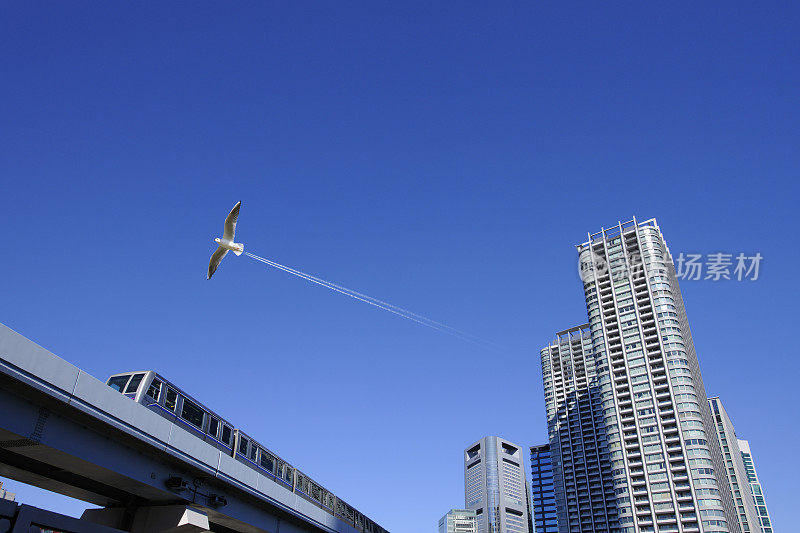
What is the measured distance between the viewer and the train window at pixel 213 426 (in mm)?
28812

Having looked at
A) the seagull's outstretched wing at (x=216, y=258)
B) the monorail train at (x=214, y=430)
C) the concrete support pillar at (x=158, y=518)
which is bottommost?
the concrete support pillar at (x=158, y=518)

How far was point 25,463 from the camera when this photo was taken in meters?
22.3

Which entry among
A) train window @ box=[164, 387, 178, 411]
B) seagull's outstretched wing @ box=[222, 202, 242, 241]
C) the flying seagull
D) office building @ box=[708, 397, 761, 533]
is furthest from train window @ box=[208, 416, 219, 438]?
office building @ box=[708, 397, 761, 533]

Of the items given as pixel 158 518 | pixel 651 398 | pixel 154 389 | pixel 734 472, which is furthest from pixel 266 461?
pixel 734 472

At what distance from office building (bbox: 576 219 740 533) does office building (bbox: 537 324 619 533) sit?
27.0 m

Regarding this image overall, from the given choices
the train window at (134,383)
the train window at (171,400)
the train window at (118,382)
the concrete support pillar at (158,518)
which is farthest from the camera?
the train window at (171,400)

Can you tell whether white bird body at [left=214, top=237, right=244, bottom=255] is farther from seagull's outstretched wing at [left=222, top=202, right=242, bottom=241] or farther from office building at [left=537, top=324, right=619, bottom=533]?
office building at [left=537, top=324, right=619, bottom=533]

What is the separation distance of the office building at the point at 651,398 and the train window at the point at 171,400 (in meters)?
99.8

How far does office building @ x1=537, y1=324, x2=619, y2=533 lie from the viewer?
14675 cm

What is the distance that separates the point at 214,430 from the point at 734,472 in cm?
17903

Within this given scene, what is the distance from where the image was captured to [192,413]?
1086 inches

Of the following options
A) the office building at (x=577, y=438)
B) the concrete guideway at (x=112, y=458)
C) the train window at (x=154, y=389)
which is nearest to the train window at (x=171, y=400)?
the train window at (x=154, y=389)

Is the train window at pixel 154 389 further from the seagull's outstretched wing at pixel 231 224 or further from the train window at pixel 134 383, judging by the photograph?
the seagull's outstretched wing at pixel 231 224

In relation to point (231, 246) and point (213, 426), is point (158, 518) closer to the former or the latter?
point (213, 426)
